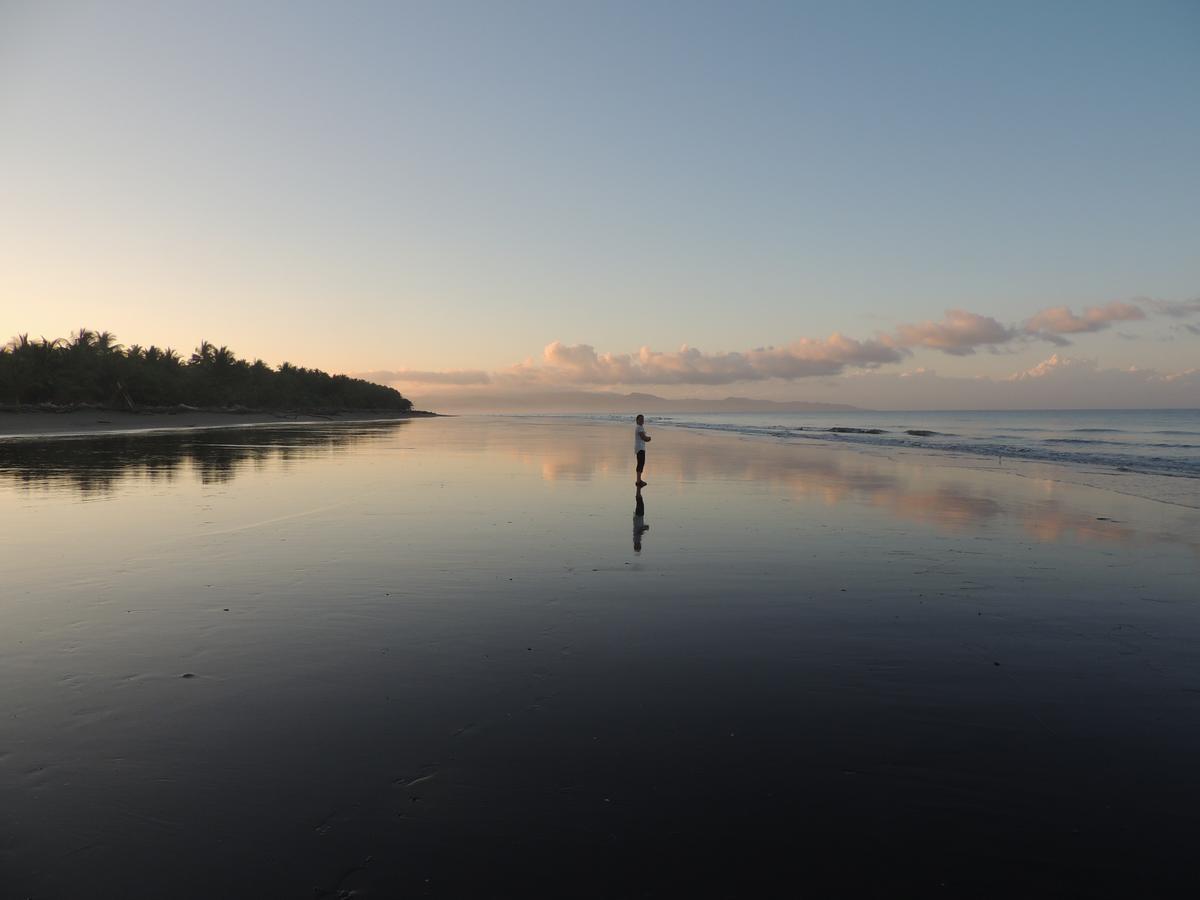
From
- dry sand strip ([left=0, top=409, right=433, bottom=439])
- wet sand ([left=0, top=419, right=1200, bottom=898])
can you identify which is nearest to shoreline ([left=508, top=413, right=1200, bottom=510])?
wet sand ([left=0, top=419, right=1200, bottom=898])

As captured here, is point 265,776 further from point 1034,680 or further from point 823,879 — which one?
point 1034,680

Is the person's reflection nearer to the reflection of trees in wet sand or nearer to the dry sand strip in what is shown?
the reflection of trees in wet sand

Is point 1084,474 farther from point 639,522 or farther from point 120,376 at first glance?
point 120,376

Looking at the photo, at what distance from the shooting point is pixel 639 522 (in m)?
15.0

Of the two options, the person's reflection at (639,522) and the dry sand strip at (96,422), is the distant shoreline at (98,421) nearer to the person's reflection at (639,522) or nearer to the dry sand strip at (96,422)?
the dry sand strip at (96,422)

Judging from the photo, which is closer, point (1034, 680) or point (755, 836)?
point (755, 836)

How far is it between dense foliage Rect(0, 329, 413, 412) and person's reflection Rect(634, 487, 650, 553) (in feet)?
293

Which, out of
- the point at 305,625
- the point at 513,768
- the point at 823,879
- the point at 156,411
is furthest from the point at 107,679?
the point at 156,411

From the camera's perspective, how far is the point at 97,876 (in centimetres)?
359

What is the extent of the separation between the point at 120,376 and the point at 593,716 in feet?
339

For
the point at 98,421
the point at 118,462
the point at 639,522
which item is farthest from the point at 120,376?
the point at 639,522

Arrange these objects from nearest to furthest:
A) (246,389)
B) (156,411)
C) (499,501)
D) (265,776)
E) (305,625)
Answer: (265,776) < (305,625) < (499,501) < (156,411) < (246,389)

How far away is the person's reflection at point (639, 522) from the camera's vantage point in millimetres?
12688

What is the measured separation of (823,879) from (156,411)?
10419 centimetres
